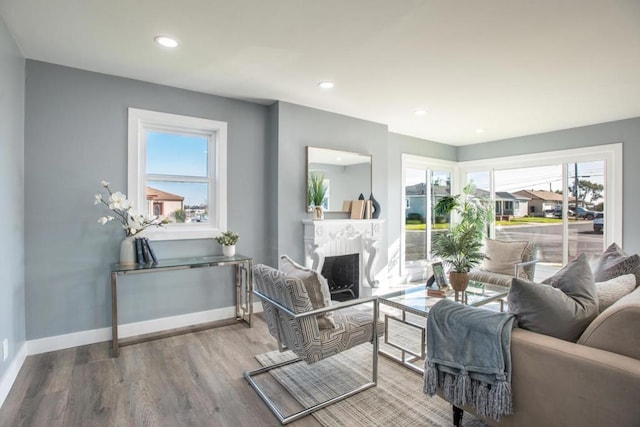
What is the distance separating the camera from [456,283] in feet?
9.66

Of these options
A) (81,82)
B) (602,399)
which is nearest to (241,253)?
(81,82)

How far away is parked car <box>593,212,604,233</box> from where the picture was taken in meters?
4.84

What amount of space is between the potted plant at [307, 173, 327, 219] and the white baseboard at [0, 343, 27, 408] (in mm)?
3011

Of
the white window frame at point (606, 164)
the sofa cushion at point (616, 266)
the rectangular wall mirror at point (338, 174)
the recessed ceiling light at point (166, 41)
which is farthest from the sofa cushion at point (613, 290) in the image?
the recessed ceiling light at point (166, 41)

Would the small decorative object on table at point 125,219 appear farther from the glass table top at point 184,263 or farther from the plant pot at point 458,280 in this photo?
the plant pot at point 458,280

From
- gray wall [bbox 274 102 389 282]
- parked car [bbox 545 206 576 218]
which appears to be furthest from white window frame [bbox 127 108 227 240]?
parked car [bbox 545 206 576 218]

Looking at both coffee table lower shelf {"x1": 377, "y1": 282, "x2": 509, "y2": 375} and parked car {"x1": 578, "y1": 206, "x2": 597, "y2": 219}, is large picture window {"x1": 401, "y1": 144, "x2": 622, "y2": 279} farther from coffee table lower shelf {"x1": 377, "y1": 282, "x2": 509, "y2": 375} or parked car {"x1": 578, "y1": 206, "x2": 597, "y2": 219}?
coffee table lower shelf {"x1": 377, "y1": 282, "x2": 509, "y2": 375}

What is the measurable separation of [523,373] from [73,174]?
3696 mm

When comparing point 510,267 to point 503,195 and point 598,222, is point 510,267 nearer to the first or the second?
point 598,222

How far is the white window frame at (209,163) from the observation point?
330 centimetres

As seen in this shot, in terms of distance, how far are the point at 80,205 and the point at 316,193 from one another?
8.11 feet

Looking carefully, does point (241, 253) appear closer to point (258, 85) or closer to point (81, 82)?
point (258, 85)

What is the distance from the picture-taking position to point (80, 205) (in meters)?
3.06

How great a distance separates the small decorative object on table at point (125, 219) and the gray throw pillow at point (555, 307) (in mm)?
3050
